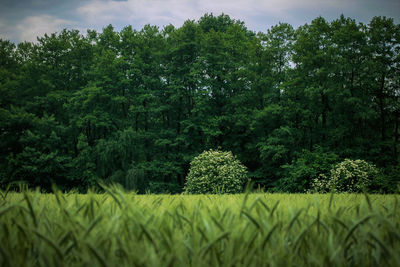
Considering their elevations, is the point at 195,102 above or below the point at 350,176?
above

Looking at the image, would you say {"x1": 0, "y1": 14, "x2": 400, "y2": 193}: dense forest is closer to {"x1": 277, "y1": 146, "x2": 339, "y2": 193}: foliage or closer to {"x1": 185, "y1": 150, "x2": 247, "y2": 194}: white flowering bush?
{"x1": 277, "y1": 146, "x2": 339, "y2": 193}: foliage

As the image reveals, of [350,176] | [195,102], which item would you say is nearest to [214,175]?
[350,176]

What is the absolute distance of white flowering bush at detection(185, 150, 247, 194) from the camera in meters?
16.4

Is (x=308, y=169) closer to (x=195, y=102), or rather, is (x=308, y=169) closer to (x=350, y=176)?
(x=350, y=176)

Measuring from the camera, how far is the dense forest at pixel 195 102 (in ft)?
65.0

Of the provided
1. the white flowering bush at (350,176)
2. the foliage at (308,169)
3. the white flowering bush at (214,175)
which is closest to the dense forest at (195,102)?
the foliage at (308,169)

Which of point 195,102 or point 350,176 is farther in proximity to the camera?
point 195,102

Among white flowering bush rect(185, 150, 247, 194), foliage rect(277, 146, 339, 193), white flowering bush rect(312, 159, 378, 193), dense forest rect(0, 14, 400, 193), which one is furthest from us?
dense forest rect(0, 14, 400, 193)

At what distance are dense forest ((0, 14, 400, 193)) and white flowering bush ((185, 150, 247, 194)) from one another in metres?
4.67

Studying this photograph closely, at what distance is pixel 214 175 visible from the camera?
1689 centimetres

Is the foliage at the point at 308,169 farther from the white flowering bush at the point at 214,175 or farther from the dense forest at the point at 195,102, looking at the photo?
the white flowering bush at the point at 214,175

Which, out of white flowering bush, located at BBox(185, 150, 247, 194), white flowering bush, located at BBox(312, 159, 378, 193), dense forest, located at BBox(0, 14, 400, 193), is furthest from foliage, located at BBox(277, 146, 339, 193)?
white flowering bush, located at BBox(185, 150, 247, 194)

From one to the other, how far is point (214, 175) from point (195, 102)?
9.59 m

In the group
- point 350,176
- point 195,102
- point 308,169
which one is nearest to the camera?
point 350,176
